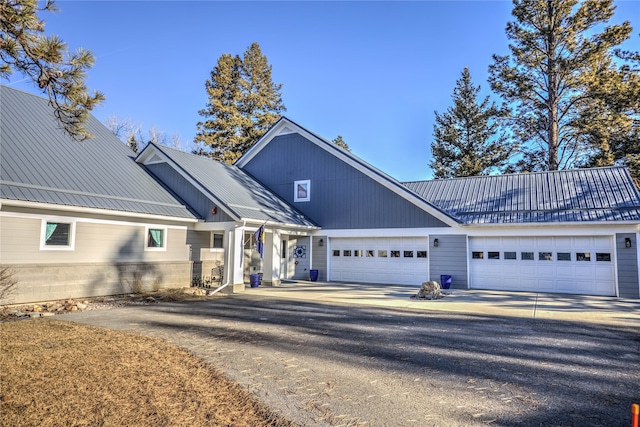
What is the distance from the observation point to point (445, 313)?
1055 centimetres

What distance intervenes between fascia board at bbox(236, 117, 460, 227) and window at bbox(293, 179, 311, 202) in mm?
2169

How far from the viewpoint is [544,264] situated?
15406mm

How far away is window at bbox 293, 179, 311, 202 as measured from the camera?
20422mm

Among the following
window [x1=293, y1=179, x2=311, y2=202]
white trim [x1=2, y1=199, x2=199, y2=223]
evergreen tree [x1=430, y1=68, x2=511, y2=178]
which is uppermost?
evergreen tree [x1=430, y1=68, x2=511, y2=178]

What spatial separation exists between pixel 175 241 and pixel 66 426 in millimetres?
12479

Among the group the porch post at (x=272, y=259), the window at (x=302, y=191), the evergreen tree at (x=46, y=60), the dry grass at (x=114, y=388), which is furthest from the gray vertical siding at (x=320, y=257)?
the evergreen tree at (x=46, y=60)

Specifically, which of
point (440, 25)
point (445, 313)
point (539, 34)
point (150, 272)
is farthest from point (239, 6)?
point (539, 34)

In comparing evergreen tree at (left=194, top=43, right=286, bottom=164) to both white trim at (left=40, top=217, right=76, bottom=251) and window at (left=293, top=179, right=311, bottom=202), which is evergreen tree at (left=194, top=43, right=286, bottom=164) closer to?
window at (left=293, top=179, right=311, bottom=202)

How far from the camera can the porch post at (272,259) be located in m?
17.0

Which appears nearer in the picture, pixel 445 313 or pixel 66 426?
pixel 66 426

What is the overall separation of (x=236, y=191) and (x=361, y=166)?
614 centimetres

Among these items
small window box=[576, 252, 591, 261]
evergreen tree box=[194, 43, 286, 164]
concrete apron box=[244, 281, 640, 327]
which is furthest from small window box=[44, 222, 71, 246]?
evergreen tree box=[194, 43, 286, 164]

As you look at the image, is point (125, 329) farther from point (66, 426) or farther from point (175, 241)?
point (175, 241)

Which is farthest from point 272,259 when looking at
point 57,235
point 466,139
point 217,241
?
point 466,139
